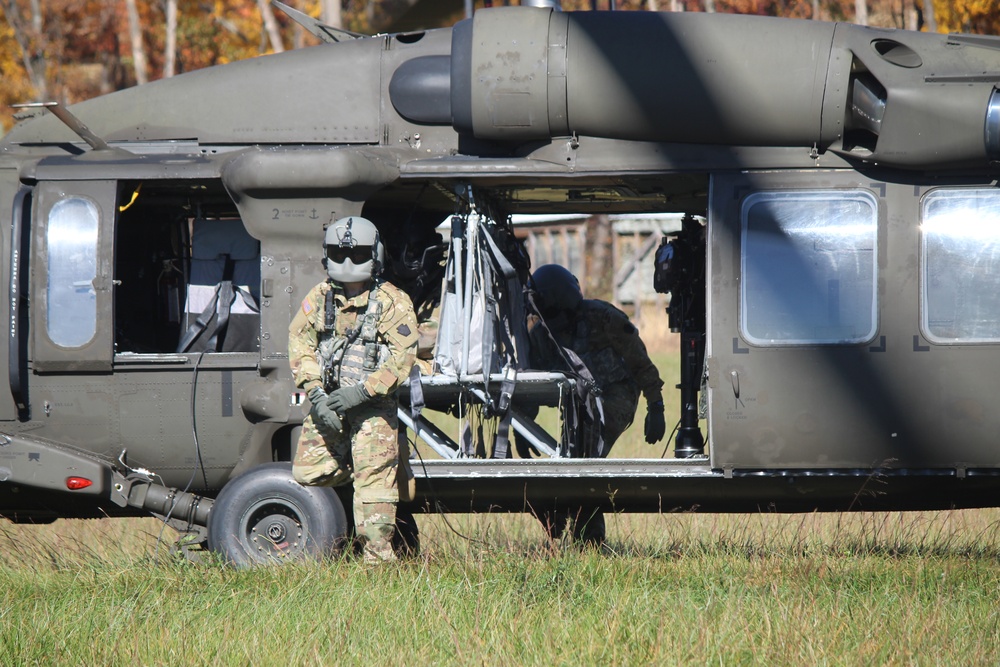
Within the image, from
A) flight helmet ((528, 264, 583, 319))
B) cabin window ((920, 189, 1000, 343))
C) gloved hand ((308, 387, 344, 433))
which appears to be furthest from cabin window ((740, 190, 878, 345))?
flight helmet ((528, 264, 583, 319))

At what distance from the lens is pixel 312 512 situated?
645cm

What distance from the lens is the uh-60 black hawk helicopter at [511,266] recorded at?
20.0ft

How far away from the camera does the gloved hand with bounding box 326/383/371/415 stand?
602 cm

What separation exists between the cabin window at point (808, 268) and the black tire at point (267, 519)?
248cm

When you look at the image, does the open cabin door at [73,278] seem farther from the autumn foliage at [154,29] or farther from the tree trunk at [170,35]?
the tree trunk at [170,35]

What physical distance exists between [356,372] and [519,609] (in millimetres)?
1672

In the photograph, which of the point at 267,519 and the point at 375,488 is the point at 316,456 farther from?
the point at 267,519

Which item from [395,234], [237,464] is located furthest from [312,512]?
[395,234]

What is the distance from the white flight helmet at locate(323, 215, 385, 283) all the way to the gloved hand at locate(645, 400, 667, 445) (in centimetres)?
308

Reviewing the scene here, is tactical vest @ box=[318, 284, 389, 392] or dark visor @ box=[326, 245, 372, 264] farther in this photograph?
tactical vest @ box=[318, 284, 389, 392]

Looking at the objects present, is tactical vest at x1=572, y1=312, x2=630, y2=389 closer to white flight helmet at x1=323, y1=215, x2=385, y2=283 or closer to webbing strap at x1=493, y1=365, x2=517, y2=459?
webbing strap at x1=493, y1=365, x2=517, y2=459

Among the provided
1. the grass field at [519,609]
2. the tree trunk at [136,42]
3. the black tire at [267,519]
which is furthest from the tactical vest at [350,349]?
the tree trunk at [136,42]

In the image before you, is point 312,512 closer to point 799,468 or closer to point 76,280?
point 76,280

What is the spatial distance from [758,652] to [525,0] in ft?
13.1
